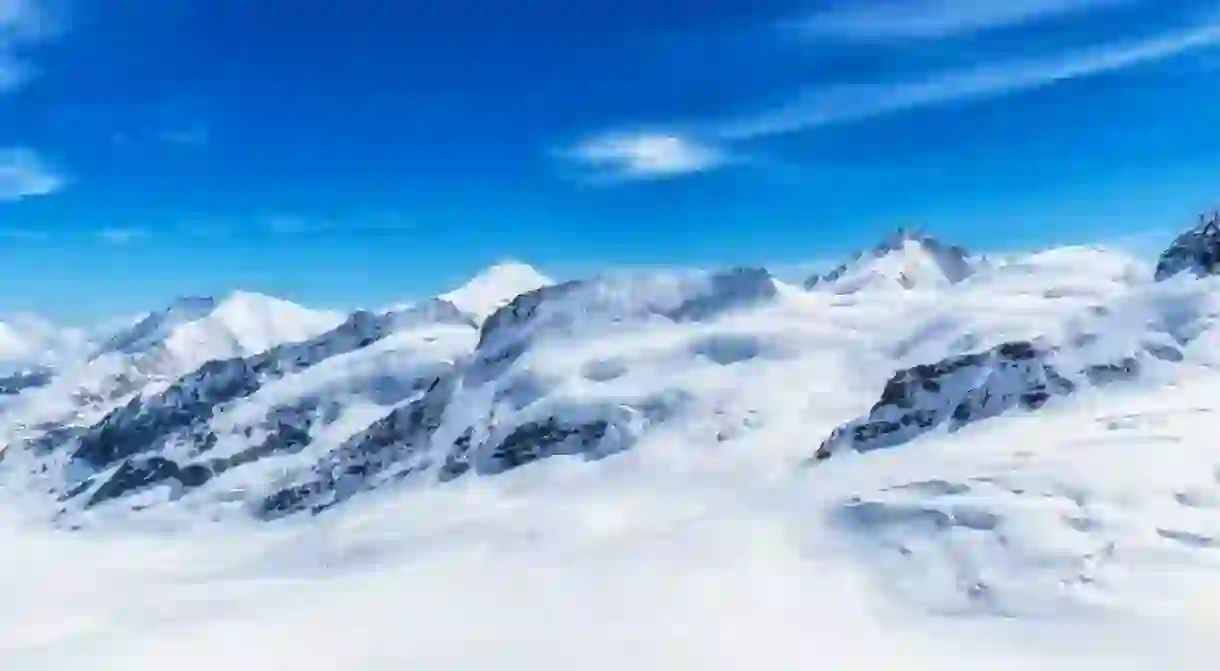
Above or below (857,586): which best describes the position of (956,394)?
above

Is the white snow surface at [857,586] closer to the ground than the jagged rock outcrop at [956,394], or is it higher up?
closer to the ground

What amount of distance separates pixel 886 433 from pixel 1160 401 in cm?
3583

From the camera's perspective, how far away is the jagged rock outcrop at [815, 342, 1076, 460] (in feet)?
496

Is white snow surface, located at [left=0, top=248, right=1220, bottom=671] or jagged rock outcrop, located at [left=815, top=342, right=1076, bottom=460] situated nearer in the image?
white snow surface, located at [left=0, top=248, right=1220, bottom=671]

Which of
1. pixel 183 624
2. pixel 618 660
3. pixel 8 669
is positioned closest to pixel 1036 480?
pixel 618 660

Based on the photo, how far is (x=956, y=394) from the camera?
536 feet

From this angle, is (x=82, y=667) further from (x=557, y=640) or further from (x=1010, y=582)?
(x=1010, y=582)

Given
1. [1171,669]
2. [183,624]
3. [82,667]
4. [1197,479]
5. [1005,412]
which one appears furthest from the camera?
[1005,412]

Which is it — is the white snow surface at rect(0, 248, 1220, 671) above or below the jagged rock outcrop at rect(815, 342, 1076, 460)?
below

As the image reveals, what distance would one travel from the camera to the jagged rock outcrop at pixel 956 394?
151 metres

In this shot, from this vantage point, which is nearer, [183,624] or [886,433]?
[183,624]

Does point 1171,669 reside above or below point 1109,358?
below

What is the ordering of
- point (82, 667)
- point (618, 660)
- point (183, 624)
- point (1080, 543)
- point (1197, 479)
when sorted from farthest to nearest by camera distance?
point (183, 624)
point (1197, 479)
point (1080, 543)
point (82, 667)
point (618, 660)

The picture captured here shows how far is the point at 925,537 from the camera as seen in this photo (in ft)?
325
